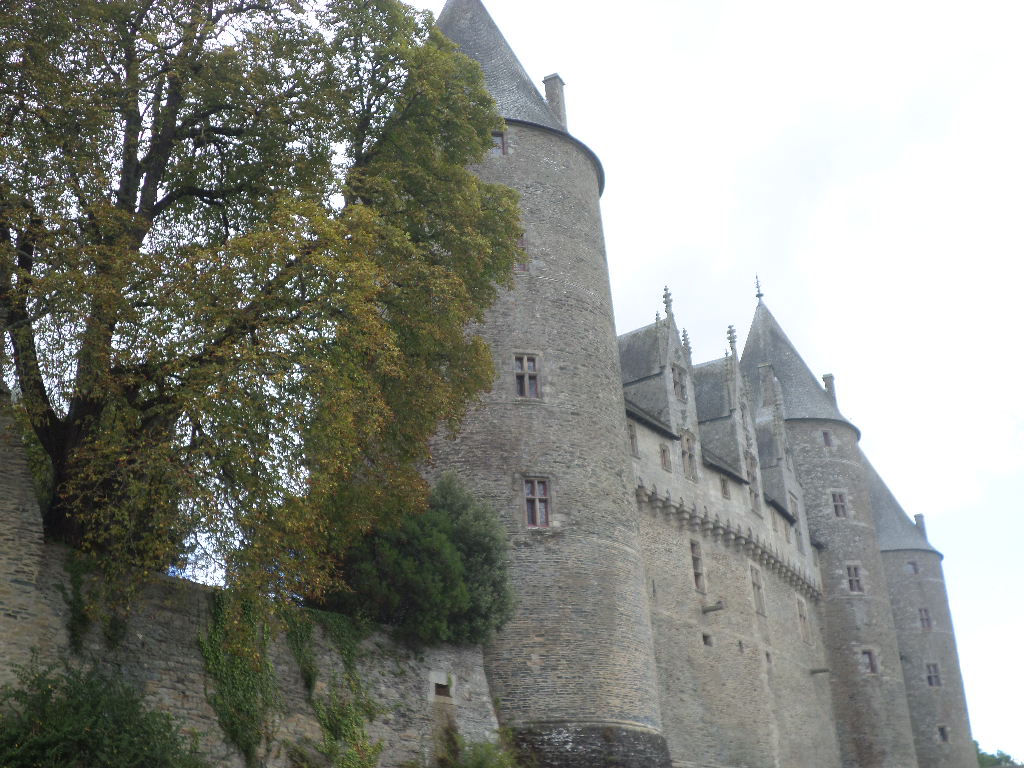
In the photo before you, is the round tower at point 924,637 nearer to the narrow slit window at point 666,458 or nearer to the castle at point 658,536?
the castle at point 658,536

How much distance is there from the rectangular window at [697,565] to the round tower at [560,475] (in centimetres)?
643

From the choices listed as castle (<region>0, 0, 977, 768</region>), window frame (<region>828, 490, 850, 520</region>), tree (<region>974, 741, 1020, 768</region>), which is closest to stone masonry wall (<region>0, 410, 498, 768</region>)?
castle (<region>0, 0, 977, 768</region>)

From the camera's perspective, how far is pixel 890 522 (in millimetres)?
51500

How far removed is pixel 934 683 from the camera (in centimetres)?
4756

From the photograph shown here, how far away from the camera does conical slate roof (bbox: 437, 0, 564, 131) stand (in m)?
27.9

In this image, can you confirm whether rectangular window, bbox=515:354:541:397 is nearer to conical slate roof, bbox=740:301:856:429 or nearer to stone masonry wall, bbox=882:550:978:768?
conical slate roof, bbox=740:301:856:429

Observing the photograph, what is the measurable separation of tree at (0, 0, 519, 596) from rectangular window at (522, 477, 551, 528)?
200 inches

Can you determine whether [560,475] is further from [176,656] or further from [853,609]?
[853,609]

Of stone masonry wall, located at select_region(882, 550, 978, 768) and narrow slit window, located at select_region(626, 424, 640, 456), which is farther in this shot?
stone masonry wall, located at select_region(882, 550, 978, 768)

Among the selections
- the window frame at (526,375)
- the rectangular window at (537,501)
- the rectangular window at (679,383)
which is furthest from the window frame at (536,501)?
the rectangular window at (679,383)

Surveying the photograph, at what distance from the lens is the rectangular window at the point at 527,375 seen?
2480 centimetres

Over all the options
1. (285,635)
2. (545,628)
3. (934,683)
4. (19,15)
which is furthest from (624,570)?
(934,683)

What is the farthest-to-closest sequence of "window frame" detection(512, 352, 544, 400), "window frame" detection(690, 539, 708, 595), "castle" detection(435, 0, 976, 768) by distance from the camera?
"window frame" detection(690, 539, 708, 595) < "window frame" detection(512, 352, 544, 400) < "castle" detection(435, 0, 976, 768)

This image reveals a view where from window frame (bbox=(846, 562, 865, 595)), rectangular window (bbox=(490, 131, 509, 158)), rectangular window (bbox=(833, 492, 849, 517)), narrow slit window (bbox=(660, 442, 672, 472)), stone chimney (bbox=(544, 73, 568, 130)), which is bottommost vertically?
window frame (bbox=(846, 562, 865, 595))
